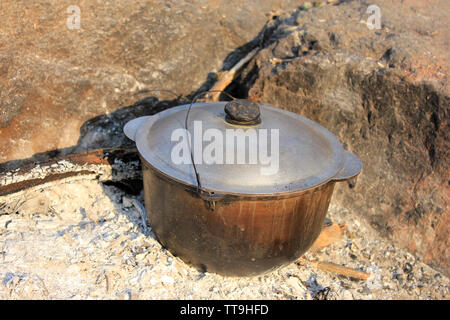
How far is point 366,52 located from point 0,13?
406 cm

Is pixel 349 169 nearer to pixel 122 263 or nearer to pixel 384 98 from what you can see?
pixel 384 98

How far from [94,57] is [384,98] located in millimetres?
3300

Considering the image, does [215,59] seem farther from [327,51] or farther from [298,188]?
[298,188]

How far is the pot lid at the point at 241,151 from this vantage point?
86.4 inches

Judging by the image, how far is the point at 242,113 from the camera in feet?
8.26

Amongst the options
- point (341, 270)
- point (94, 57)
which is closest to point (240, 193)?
point (341, 270)

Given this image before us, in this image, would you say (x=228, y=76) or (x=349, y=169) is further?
(x=228, y=76)

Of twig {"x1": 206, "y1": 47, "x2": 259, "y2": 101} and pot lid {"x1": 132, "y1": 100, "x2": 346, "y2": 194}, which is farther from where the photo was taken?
twig {"x1": 206, "y1": 47, "x2": 259, "y2": 101}

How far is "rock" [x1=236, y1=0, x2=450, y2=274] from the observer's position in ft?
10.5

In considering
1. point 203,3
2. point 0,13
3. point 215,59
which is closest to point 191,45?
point 215,59

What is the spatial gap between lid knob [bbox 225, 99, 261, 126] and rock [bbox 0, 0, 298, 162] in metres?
2.20

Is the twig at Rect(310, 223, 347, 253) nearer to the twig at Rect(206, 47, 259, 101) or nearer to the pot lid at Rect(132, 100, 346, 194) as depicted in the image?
the pot lid at Rect(132, 100, 346, 194)

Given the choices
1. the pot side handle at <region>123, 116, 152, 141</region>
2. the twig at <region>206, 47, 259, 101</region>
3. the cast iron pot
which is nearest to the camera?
the cast iron pot

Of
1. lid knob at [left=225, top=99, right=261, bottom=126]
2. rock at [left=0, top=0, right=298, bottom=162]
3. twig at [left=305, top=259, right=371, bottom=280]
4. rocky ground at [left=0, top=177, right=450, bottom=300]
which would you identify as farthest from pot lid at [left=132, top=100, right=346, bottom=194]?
rock at [left=0, top=0, right=298, bottom=162]
